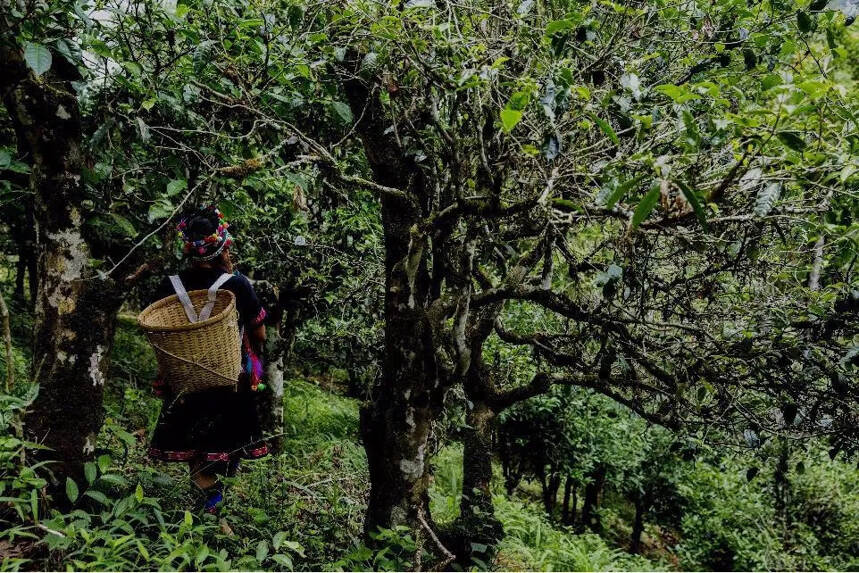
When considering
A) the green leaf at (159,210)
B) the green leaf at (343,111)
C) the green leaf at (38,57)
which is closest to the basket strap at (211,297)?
the green leaf at (159,210)

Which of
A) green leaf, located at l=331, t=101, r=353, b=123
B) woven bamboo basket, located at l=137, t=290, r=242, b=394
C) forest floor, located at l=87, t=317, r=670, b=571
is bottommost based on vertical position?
forest floor, located at l=87, t=317, r=670, b=571

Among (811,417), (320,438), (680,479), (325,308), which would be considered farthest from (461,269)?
(680,479)

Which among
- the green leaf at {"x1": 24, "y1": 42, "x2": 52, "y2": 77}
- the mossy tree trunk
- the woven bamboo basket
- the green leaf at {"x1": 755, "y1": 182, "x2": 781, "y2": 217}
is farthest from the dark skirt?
the green leaf at {"x1": 755, "y1": 182, "x2": 781, "y2": 217}

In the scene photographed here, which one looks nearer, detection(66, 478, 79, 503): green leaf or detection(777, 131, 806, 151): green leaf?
detection(777, 131, 806, 151): green leaf

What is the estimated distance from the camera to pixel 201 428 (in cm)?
382

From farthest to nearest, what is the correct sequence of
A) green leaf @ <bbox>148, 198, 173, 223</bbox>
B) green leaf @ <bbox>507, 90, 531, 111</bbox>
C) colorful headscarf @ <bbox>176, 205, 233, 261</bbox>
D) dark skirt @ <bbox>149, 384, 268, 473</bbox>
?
1. dark skirt @ <bbox>149, 384, 268, 473</bbox>
2. colorful headscarf @ <bbox>176, 205, 233, 261</bbox>
3. green leaf @ <bbox>148, 198, 173, 223</bbox>
4. green leaf @ <bbox>507, 90, 531, 111</bbox>

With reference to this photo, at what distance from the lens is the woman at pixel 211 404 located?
3.69 metres

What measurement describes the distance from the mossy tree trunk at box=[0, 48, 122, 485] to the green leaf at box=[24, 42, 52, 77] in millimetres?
559

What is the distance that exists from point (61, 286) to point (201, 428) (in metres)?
1.30

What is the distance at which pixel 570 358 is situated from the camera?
380 cm

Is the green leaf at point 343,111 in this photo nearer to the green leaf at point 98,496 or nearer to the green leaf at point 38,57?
the green leaf at point 38,57

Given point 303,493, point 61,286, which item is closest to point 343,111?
point 61,286

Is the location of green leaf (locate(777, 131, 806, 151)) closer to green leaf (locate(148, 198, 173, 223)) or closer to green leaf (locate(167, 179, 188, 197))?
green leaf (locate(167, 179, 188, 197))

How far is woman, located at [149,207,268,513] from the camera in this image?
3688mm
